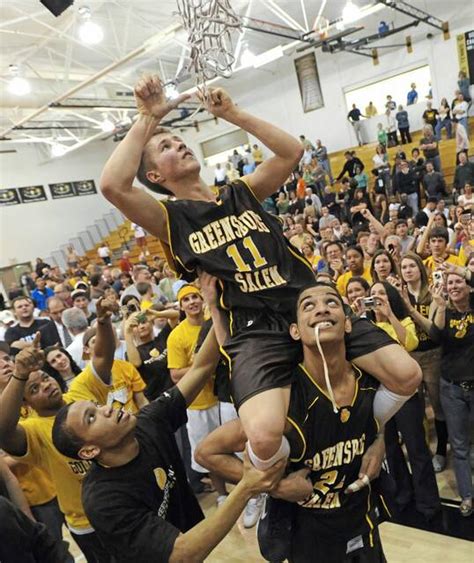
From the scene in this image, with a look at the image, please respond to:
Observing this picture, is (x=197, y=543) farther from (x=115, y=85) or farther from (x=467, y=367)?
(x=115, y=85)

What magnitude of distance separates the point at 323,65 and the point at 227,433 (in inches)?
736

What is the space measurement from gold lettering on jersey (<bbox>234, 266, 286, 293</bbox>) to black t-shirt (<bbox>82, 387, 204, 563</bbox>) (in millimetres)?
796

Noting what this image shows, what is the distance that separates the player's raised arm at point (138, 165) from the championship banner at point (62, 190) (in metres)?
21.6

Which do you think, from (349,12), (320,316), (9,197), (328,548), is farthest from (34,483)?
(9,197)

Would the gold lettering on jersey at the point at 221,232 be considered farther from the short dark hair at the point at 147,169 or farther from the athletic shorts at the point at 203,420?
the athletic shorts at the point at 203,420

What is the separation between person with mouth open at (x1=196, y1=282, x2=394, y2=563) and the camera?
184 cm

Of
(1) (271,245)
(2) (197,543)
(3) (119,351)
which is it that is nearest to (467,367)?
(1) (271,245)

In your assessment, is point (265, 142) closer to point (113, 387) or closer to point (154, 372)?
point (113, 387)

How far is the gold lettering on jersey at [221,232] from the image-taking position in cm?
199

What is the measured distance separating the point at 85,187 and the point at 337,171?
471 inches

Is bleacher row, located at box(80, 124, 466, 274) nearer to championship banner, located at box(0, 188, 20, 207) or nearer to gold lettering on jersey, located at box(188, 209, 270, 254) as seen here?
championship banner, located at box(0, 188, 20, 207)

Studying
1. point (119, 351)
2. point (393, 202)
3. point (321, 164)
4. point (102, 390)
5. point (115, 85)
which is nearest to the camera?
point (102, 390)

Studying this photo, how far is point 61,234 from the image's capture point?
22.0 meters

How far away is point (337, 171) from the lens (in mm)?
17125
